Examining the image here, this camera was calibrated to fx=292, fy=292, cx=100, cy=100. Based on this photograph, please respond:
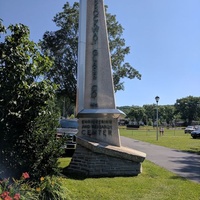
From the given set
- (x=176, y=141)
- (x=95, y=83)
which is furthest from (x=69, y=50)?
(x=95, y=83)

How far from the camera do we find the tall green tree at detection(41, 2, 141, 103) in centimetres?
2788

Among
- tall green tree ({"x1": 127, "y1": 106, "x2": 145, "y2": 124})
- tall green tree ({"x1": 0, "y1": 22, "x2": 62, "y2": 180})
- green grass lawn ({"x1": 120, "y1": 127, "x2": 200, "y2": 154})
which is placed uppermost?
tall green tree ({"x1": 127, "y1": 106, "x2": 145, "y2": 124})

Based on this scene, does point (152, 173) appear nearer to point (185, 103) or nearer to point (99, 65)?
point (99, 65)

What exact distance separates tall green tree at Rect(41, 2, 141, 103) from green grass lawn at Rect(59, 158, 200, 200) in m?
20.0

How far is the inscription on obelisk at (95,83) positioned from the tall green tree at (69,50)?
663 inches

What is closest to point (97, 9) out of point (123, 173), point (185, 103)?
point (123, 173)

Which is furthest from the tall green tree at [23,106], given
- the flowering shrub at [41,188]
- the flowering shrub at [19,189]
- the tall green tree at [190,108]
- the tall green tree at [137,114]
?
the tall green tree at [137,114]

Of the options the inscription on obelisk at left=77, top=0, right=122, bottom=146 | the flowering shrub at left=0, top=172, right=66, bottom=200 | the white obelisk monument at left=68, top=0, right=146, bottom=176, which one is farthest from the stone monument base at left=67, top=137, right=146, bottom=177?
the flowering shrub at left=0, top=172, right=66, bottom=200

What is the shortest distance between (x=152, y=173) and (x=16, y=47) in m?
6.26

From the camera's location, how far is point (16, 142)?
17.3 feet

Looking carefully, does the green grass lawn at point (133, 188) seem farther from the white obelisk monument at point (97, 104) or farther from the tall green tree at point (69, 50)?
the tall green tree at point (69, 50)

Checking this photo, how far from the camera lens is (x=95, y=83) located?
10.1 m

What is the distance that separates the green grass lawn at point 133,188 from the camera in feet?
21.4

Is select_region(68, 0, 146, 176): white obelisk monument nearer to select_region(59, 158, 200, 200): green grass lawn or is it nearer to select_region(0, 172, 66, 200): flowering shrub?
select_region(59, 158, 200, 200): green grass lawn
